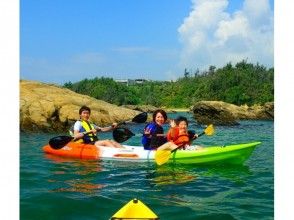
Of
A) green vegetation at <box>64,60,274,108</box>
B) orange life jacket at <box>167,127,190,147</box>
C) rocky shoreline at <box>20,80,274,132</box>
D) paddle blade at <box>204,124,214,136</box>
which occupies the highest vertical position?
green vegetation at <box>64,60,274,108</box>

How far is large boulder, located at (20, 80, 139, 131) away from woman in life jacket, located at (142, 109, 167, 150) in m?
4.77

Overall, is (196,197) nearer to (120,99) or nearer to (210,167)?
(210,167)

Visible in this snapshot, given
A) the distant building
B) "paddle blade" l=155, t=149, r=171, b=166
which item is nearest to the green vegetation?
the distant building

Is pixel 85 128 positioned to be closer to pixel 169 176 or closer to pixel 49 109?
pixel 169 176

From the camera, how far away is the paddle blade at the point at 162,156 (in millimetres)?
5398

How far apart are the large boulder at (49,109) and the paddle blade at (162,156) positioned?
5.28m

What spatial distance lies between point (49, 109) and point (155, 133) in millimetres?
5112

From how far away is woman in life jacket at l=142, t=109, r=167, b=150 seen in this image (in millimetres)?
5879

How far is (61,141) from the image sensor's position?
653cm

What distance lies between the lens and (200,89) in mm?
29328

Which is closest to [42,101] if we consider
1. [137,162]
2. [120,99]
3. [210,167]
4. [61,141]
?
[61,141]

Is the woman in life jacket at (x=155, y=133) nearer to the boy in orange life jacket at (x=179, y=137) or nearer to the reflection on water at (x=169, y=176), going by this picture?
the boy in orange life jacket at (x=179, y=137)

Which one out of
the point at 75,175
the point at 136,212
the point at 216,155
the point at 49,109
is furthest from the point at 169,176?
the point at 49,109

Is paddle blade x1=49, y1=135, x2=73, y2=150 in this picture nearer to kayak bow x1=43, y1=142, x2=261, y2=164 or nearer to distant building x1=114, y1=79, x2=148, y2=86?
kayak bow x1=43, y1=142, x2=261, y2=164
